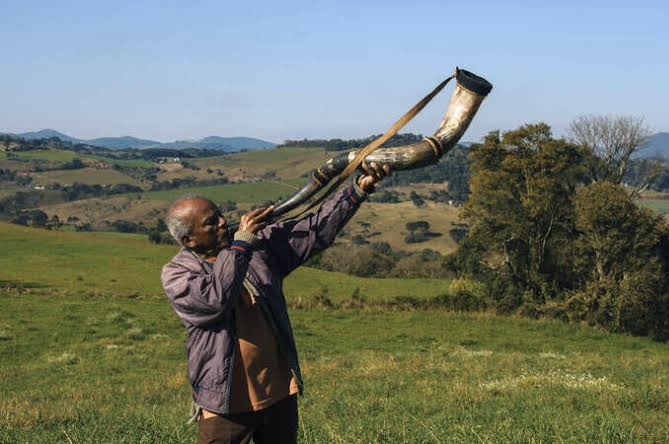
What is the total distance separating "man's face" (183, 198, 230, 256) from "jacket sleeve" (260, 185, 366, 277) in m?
0.29

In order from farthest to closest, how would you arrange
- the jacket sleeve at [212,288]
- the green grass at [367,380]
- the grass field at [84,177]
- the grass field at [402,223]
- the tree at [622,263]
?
the grass field at [84,177]
the grass field at [402,223]
the tree at [622,263]
the green grass at [367,380]
the jacket sleeve at [212,288]

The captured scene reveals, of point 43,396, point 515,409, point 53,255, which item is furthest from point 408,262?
point 515,409

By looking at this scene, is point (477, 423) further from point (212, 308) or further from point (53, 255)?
→ point (53, 255)

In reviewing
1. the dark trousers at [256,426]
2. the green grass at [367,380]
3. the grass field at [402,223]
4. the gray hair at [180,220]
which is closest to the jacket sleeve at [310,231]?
the gray hair at [180,220]

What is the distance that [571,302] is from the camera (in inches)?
1184

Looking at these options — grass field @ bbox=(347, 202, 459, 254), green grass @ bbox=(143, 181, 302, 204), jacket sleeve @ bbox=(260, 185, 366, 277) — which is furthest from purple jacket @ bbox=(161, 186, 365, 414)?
green grass @ bbox=(143, 181, 302, 204)

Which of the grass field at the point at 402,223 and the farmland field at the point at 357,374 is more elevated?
the farmland field at the point at 357,374

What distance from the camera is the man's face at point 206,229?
429 centimetres

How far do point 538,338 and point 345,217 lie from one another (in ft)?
73.4

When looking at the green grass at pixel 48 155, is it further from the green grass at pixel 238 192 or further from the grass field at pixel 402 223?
the grass field at pixel 402 223

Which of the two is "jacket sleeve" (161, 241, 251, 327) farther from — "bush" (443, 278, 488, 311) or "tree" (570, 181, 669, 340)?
"bush" (443, 278, 488, 311)

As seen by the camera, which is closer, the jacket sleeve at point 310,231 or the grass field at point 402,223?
the jacket sleeve at point 310,231

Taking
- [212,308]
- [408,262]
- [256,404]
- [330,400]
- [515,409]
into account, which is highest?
[212,308]

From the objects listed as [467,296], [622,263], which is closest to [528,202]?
[622,263]
